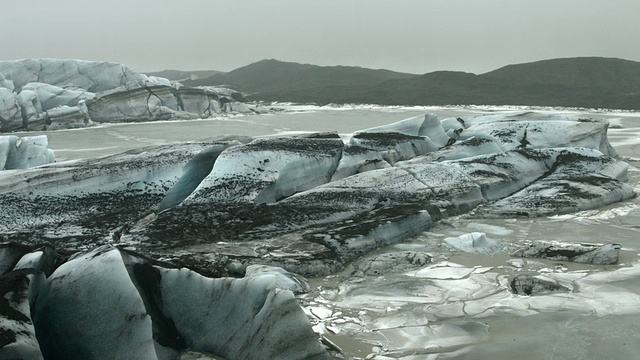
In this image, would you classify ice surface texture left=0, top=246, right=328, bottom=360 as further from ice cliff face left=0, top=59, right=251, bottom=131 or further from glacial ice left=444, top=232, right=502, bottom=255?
ice cliff face left=0, top=59, right=251, bottom=131

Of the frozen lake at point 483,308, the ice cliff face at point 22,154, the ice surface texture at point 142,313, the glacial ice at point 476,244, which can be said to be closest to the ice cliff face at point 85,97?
the ice cliff face at point 22,154

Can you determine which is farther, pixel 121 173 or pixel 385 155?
pixel 385 155

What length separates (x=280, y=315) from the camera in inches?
124

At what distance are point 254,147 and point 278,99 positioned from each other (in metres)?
44.5

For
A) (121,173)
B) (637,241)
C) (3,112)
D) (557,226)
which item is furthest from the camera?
(3,112)

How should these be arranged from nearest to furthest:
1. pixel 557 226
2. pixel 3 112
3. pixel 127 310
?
pixel 127 310
pixel 557 226
pixel 3 112

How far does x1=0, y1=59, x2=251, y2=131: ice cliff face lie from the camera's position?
23406 mm

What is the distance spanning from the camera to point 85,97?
1059 inches

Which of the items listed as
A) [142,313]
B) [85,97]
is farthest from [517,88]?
[142,313]

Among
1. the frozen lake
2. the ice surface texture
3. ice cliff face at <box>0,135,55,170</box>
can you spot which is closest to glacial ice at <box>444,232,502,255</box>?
the frozen lake

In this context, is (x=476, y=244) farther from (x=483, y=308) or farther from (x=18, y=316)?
(x=18, y=316)

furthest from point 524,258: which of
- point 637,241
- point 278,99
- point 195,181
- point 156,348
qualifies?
point 278,99

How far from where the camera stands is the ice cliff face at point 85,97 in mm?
23406

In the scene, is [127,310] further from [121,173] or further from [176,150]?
[176,150]
